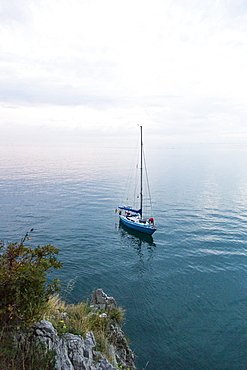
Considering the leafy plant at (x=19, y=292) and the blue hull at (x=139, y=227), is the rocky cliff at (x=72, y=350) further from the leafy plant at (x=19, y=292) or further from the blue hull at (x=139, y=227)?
the blue hull at (x=139, y=227)

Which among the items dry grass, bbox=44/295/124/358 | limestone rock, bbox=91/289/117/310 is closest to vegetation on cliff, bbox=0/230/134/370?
dry grass, bbox=44/295/124/358

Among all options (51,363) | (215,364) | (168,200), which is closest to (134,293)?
(215,364)

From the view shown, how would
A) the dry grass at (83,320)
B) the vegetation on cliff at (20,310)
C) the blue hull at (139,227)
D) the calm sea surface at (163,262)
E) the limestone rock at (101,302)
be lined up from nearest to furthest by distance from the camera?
1. the vegetation on cliff at (20,310)
2. the dry grass at (83,320)
3. the limestone rock at (101,302)
4. the calm sea surface at (163,262)
5. the blue hull at (139,227)

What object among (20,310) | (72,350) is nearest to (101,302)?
(72,350)

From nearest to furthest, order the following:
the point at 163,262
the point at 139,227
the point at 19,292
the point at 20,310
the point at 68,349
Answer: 1. the point at 19,292
2. the point at 20,310
3. the point at 68,349
4. the point at 163,262
5. the point at 139,227

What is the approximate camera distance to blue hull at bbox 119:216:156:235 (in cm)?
3941

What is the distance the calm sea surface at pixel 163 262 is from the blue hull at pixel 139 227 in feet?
4.83

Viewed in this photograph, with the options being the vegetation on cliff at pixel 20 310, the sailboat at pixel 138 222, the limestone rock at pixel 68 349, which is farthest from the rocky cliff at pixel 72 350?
the sailboat at pixel 138 222

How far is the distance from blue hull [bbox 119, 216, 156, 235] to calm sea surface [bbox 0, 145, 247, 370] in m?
1.47

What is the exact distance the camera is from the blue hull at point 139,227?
3941cm

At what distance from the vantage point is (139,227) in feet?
136

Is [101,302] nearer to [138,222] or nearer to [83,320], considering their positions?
[83,320]

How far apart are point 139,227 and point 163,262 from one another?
11.1 m

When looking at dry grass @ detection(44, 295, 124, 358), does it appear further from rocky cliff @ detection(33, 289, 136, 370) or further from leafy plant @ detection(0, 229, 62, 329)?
leafy plant @ detection(0, 229, 62, 329)
